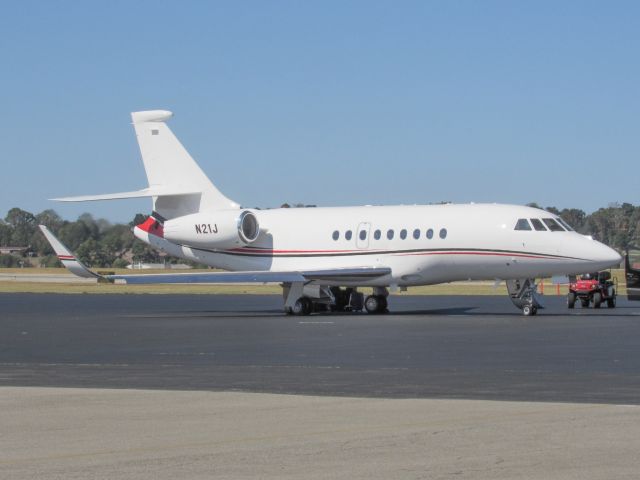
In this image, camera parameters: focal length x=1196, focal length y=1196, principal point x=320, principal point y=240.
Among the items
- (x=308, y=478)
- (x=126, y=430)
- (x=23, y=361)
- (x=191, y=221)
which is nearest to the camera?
(x=308, y=478)

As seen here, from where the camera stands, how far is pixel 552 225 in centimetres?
3559

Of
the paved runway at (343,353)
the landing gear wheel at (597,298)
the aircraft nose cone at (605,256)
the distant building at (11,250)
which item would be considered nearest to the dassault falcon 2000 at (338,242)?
the aircraft nose cone at (605,256)

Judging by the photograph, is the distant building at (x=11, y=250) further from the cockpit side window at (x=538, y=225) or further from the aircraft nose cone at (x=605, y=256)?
the aircraft nose cone at (x=605, y=256)

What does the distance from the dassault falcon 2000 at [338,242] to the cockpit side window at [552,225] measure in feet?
0.10

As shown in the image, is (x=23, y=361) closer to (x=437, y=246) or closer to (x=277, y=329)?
(x=277, y=329)

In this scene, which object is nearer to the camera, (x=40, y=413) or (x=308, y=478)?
(x=308, y=478)

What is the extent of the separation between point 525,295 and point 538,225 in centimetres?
219

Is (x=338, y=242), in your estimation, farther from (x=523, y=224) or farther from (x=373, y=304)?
(x=523, y=224)

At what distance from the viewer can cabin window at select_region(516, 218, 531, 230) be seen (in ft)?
117

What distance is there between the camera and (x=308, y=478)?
347 inches

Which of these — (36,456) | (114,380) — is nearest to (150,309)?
(114,380)

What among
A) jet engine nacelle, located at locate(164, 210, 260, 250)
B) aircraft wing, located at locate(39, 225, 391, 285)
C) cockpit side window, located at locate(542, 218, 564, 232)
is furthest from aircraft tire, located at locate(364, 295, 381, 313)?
cockpit side window, located at locate(542, 218, 564, 232)

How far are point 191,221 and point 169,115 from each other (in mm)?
4718

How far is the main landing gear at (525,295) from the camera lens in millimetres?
35219
